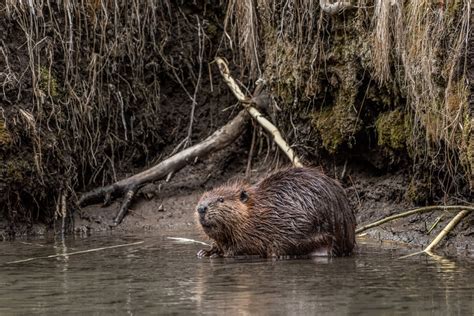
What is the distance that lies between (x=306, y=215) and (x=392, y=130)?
1.10 m

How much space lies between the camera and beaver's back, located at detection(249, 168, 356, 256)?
19.5 feet

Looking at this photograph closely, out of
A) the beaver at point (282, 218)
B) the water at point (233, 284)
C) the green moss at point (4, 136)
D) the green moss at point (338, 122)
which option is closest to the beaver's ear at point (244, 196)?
the beaver at point (282, 218)

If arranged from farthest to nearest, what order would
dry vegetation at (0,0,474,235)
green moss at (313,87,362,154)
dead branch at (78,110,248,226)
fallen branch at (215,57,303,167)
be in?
dead branch at (78,110,248,226)
fallen branch at (215,57,303,167)
green moss at (313,87,362,154)
dry vegetation at (0,0,474,235)

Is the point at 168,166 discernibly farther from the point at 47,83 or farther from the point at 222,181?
the point at 47,83

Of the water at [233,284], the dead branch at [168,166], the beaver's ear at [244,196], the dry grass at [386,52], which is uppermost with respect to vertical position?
the dry grass at [386,52]

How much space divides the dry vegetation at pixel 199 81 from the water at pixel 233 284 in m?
1.00

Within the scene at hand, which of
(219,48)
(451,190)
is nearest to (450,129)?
(451,190)

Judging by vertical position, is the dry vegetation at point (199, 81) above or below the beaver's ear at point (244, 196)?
above

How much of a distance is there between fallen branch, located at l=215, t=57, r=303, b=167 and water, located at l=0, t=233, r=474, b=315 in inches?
60.5

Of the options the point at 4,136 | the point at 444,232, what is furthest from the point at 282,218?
the point at 4,136

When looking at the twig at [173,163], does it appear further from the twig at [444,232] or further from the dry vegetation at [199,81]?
the twig at [444,232]

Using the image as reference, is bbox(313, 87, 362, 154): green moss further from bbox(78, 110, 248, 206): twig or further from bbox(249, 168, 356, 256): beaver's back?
bbox(78, 110, 248, 206): twig

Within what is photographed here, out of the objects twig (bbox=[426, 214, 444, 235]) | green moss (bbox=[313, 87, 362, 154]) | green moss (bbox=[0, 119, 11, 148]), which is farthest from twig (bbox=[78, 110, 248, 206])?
twig (bbox=[426, 214, 444, 235])

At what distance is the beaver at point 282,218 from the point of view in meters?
5.98
